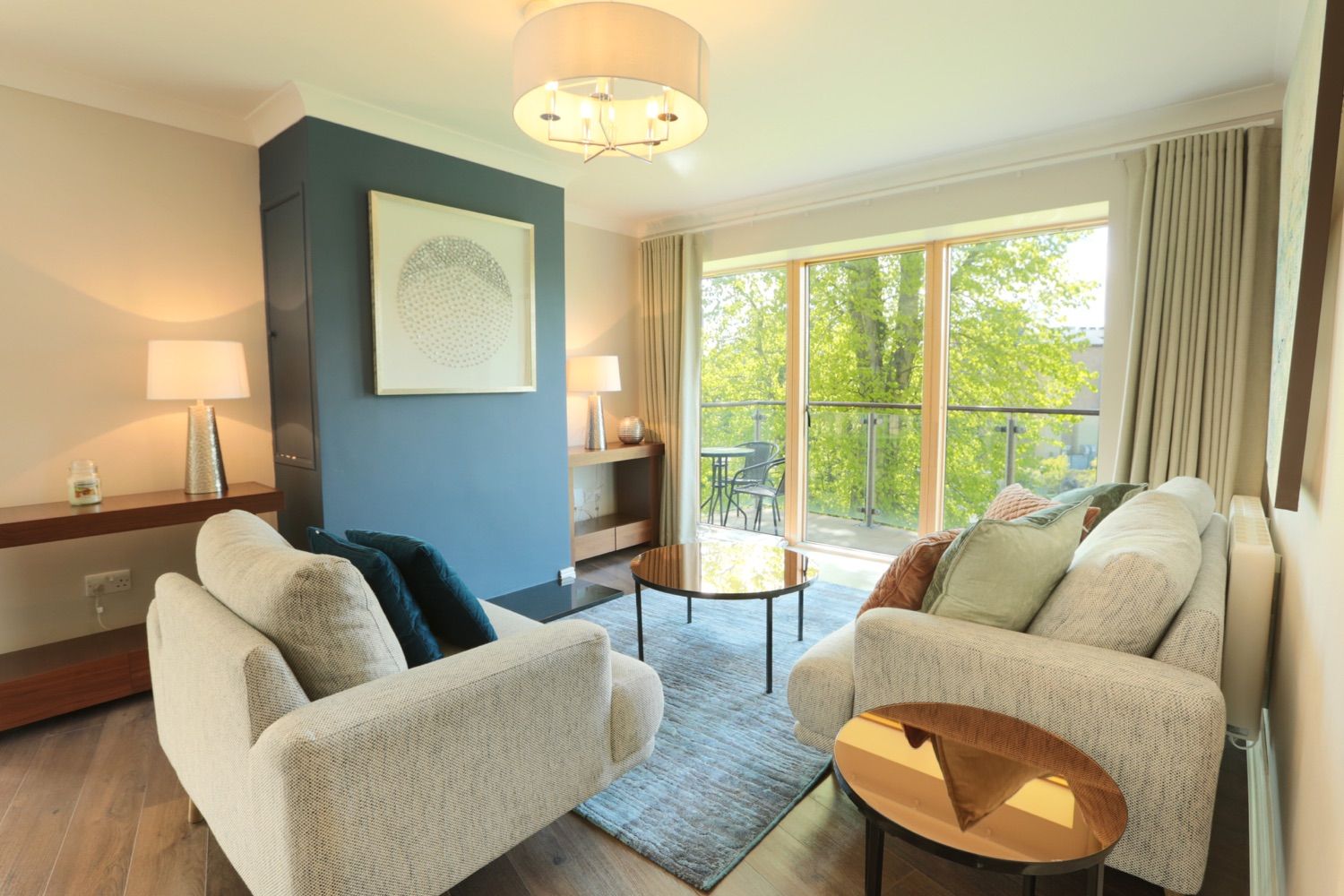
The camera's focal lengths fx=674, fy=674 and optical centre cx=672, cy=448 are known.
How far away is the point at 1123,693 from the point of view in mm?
1313

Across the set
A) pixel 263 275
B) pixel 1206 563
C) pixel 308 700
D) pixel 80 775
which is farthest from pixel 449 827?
pixel 263 275

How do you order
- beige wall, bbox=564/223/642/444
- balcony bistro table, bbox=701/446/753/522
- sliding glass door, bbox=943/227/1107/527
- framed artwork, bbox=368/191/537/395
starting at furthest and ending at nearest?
balcony bistro table, bbox=701/446/753/522, beige wall, bbox=564/223/642/444, sliding glass door, bbox=943/227/1107/527, framed artwork, bbox=368/191/537/395

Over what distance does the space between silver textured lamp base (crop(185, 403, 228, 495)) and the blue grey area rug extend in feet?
5.72

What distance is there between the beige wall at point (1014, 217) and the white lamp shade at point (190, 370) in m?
3.09

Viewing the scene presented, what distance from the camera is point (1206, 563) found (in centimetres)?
179

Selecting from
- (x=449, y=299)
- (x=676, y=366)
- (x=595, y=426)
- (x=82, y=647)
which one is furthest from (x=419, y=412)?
(x=676, y=366)

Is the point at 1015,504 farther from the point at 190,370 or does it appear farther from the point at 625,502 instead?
the point at 190,370

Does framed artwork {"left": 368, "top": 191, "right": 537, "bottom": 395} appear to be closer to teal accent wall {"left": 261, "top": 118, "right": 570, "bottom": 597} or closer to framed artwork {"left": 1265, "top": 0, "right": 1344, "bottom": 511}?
teal accent wall {"left": 261, "top": 118, "right": 570, "bottom": 597}

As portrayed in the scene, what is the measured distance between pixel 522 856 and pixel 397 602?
717 millimetres

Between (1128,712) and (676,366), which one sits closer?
(1128,712)

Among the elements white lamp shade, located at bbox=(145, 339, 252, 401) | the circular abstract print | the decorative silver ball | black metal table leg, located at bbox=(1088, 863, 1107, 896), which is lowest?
black metal table leg, located at bbox=(1088, 863, 1107, 896)

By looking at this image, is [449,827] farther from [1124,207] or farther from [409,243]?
[1124,207]

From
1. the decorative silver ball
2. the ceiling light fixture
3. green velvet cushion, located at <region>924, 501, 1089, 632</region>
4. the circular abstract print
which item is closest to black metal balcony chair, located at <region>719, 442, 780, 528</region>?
the decorative silver ball

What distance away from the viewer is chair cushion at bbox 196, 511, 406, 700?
130 centimetres
